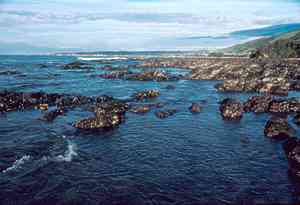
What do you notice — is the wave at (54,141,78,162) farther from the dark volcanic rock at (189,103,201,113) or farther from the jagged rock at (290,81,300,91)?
the jagged rock at (290,81,300,91)

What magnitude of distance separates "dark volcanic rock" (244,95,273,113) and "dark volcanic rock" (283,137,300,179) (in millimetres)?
12909

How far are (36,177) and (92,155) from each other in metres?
4.67

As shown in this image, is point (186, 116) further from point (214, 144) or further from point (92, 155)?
point (92, 155)

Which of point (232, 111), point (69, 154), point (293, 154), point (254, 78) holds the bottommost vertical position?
point (69, 154)

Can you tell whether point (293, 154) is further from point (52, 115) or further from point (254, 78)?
point (254, 78)

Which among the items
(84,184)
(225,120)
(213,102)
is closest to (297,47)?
(213,102)

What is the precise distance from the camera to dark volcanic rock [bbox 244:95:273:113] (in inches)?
1465

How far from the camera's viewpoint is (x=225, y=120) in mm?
33125

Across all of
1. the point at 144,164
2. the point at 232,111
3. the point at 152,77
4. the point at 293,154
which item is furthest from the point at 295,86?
the point at 144,164

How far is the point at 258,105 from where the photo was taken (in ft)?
125

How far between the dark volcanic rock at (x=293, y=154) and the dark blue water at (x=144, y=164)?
0.52m

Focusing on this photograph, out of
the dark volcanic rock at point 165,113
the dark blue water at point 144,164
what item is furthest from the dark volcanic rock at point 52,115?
the dark volcanic rock at point 165,113

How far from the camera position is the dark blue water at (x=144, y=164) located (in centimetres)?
1662

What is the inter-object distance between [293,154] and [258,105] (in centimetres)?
1727
